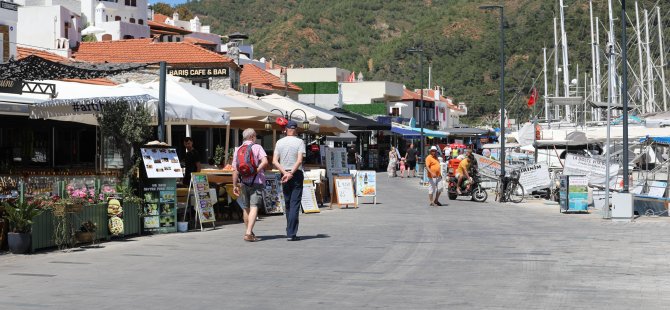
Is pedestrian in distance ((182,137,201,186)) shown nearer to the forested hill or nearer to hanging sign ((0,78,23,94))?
hanging sign ((0,78,23,94))

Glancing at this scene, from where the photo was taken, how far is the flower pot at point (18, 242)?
13656mm

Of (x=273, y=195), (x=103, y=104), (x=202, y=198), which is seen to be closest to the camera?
(x=103, y=104)

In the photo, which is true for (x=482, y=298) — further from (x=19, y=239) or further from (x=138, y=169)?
(x=138, y=169)

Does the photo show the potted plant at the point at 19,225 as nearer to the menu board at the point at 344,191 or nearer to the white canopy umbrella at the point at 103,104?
the white canopy umbrella at the point at 103,104

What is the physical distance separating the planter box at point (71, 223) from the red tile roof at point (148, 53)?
30.0 m

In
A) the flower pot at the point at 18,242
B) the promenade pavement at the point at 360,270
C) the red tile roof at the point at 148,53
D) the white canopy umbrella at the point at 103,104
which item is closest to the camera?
the promenade pavement at the point at 360,270

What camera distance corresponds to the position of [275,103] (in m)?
32.1

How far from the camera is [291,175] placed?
1577cm

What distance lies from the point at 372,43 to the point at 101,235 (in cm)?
15923

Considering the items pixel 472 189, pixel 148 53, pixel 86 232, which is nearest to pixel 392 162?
pixel 148 53

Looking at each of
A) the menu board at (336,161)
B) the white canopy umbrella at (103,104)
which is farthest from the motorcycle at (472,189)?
the white canopy umbrella at (103,104)

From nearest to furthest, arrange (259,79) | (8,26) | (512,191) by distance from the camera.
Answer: (512,191)
(8,26)
(259,79)

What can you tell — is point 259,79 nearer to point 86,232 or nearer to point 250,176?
point 250,176

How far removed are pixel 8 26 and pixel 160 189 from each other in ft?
95.1
